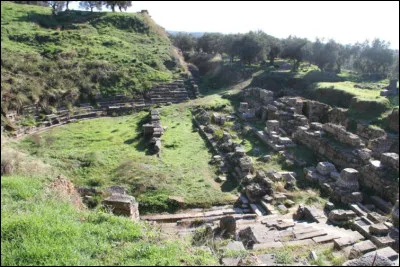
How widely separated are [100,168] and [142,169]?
7.21 ft

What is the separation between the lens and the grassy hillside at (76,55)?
2833 centimetres

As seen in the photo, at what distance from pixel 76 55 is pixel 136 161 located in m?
21.9

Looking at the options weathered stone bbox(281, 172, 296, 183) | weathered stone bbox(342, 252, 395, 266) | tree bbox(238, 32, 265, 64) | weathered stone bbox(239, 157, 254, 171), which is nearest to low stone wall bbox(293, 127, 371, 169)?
weathered stone bbox(281, 172, 296, 183)

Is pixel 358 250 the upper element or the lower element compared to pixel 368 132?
lower

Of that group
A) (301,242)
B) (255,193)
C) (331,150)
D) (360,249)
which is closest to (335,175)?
(331,150)

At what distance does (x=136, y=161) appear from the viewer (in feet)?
59.0

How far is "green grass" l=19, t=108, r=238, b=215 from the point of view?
49.4 feet

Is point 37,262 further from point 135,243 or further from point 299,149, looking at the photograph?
point 299,149

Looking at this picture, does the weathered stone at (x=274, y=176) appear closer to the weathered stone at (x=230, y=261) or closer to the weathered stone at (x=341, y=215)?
the weathered stone at (x=341, y=215)

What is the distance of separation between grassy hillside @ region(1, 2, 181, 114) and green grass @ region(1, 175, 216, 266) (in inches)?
747

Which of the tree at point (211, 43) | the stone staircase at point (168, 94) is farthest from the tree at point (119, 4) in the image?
the stone staircase at point (168, 94)

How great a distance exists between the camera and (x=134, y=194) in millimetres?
14703

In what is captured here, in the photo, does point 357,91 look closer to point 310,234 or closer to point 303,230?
point 303,230

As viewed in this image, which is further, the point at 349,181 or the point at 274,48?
the point at 274,48
